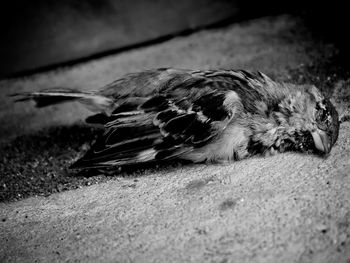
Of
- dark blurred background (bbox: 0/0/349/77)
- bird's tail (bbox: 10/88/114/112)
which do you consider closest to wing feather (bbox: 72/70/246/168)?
bird's tail (bbox: 10/88/114/112)

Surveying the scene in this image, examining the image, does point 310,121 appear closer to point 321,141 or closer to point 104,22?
point 321,141

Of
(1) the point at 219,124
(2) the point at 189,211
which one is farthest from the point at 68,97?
(2) the point at 189,211

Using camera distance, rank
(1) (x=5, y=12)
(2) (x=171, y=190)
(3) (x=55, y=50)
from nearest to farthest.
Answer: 1. (2) (x=171, y=190)
2. (1) (x=5, y=12)
3. (3) (x=55, y=50)

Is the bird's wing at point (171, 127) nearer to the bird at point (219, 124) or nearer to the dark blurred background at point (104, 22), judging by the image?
the bird at point (219, 124)

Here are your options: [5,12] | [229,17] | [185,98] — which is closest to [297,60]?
[229,17]

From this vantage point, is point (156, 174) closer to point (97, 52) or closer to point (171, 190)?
point (171, 190)

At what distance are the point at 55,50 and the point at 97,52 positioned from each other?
539 millimetres

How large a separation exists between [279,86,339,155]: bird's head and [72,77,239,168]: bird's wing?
40cm

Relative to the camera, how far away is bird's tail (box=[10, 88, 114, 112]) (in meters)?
2.71

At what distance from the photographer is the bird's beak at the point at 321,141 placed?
7.21ft

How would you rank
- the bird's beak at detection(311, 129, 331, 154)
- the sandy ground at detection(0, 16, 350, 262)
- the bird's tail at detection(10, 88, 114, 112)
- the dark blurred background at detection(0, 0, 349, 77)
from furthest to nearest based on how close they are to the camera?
the dark blurred background at detection(0, 0, 349, 77) → the bird's tail at detection(10, 88, 114, 112) → the bird's beak at detection(311, 129, 331, 154) → the sandy ground at detection(0, 16, 350, 262)

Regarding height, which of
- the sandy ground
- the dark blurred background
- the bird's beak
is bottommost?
the sandy ground

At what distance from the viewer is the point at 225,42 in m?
4.19

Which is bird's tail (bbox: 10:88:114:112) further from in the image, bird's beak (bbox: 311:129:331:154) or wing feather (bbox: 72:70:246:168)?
bird's beak (bbox: 311:129:331:154)
